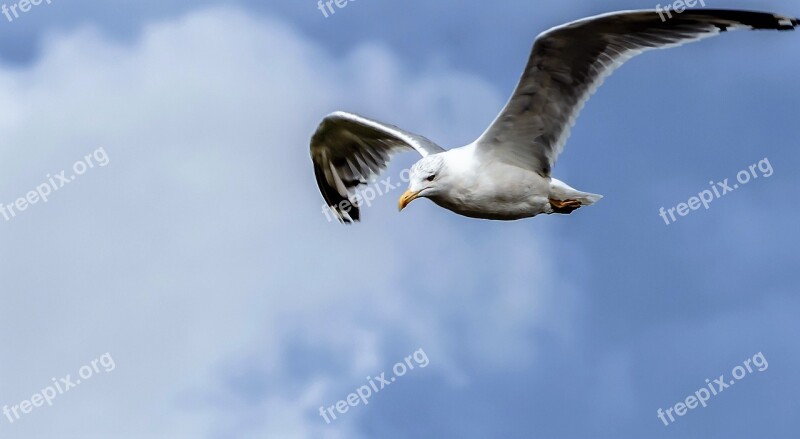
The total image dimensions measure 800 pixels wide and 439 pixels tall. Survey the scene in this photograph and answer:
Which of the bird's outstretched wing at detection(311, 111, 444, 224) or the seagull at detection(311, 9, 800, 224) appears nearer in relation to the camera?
the seagull at detection(311, 9, 800, 224)

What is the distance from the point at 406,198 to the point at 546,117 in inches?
58.7

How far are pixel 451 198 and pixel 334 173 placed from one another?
4067mm

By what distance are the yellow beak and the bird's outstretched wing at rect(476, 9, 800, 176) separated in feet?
2.59

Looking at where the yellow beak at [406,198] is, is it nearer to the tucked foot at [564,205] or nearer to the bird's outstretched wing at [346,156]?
the tucked foot at [564,205]

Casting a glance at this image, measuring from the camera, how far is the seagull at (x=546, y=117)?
11.1 m

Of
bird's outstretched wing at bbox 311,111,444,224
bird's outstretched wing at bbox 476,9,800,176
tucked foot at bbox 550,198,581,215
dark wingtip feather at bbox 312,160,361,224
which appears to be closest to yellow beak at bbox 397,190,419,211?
bird's outstretched wing at bbox 476,9,800,176

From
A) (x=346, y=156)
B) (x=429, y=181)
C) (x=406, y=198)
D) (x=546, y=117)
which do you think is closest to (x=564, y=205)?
(x=546, y=117)

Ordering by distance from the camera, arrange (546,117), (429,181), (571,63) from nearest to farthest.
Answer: (571,63) → (429,181) → (546,117)

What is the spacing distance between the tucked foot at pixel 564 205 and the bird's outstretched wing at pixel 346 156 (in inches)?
117

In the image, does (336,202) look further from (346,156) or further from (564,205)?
(564,205)

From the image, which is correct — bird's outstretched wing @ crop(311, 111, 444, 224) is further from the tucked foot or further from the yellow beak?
the yellow beak

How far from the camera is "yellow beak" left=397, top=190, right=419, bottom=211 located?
37.5 feet

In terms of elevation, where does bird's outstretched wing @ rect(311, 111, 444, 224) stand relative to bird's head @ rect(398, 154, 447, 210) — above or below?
above

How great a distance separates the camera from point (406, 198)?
1147 cm
